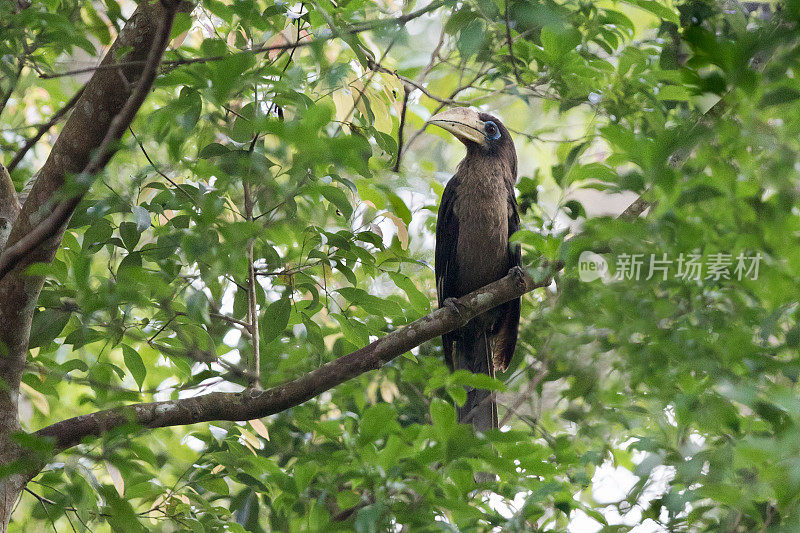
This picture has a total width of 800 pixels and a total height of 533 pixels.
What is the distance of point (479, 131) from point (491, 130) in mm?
97

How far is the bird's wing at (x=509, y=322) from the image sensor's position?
120 inches

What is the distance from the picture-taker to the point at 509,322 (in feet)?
10.1

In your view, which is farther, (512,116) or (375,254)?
(512,116)

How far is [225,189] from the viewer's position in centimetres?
172

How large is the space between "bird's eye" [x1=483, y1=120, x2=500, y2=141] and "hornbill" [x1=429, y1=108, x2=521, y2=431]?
0.19 ft

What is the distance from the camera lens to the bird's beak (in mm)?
3240

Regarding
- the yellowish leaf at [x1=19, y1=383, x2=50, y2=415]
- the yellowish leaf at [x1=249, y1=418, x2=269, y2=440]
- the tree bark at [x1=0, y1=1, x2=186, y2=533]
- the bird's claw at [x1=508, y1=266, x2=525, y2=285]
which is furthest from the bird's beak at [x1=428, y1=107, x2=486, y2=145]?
the yellowish leaf at [x1=19, y1=383, x2=50, y2=415]

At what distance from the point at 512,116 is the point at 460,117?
552mm

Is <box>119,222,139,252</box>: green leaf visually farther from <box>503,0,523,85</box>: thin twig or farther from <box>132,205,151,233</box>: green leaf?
<box>503,0,523,85</box>: thin twig

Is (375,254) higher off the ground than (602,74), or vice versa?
(602,74)

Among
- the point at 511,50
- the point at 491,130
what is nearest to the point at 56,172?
the point at 511,50

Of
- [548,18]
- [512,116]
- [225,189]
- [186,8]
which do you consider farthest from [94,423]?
[512,116]

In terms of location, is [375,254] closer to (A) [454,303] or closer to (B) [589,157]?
(A) [454,303]

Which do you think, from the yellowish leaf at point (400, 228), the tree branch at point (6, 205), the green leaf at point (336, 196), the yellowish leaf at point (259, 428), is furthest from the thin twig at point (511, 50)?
the tree branch at point (6, 205)
